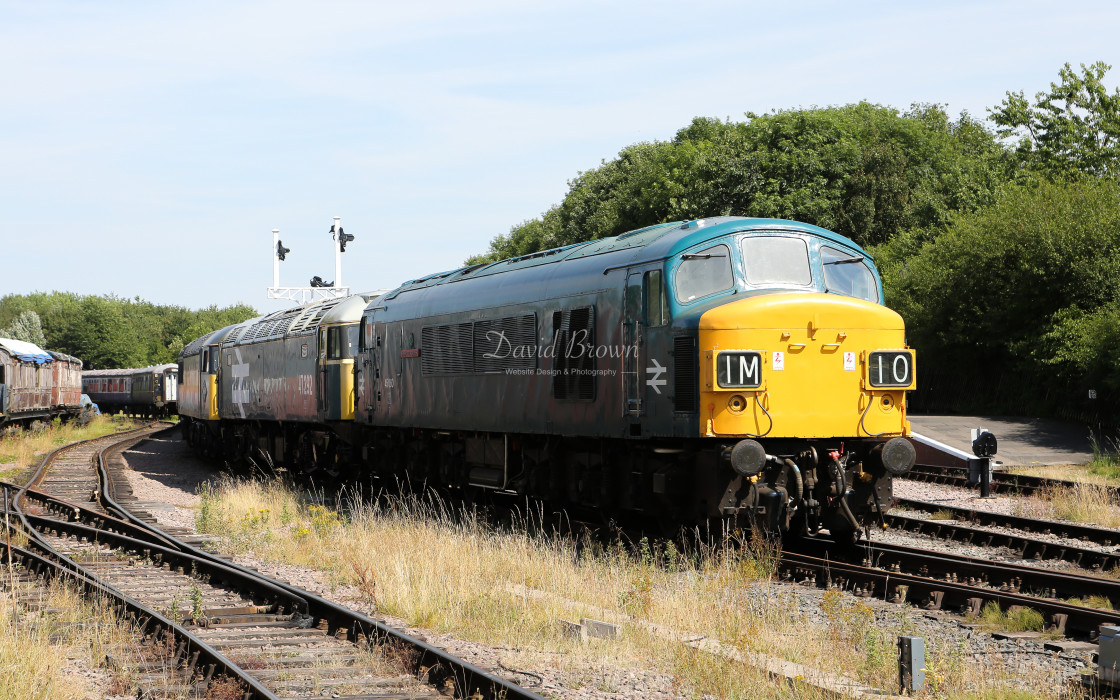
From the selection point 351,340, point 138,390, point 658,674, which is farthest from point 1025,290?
point 138,390

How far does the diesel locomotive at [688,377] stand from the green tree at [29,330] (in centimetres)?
11126

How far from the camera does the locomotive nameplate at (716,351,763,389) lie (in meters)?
11.0

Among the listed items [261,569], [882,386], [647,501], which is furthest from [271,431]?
[882,386]

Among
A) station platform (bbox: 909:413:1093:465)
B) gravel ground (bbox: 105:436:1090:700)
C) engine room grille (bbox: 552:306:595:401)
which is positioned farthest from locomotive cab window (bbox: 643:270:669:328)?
station platform (bbox: 909:413:1093:465)

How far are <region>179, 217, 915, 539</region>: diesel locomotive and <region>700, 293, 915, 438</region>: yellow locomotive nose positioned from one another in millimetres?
16

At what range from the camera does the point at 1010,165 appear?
48.8 metres

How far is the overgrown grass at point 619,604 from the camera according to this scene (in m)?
7.44

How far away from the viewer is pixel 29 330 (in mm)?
116688

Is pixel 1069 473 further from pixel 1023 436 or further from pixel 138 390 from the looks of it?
pixel 138 390

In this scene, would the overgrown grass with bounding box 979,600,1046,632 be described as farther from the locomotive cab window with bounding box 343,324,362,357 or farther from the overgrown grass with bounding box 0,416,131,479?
the overgrown grass with bounding box 0,416,131,479

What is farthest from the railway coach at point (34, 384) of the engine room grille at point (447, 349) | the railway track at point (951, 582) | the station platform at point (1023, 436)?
the railway track at point (951, 582)

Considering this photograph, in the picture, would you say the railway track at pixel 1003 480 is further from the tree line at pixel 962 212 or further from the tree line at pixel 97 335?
the tree line at pixel 97 335

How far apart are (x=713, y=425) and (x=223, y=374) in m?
22.6

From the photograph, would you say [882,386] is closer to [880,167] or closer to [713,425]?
[713,425]
